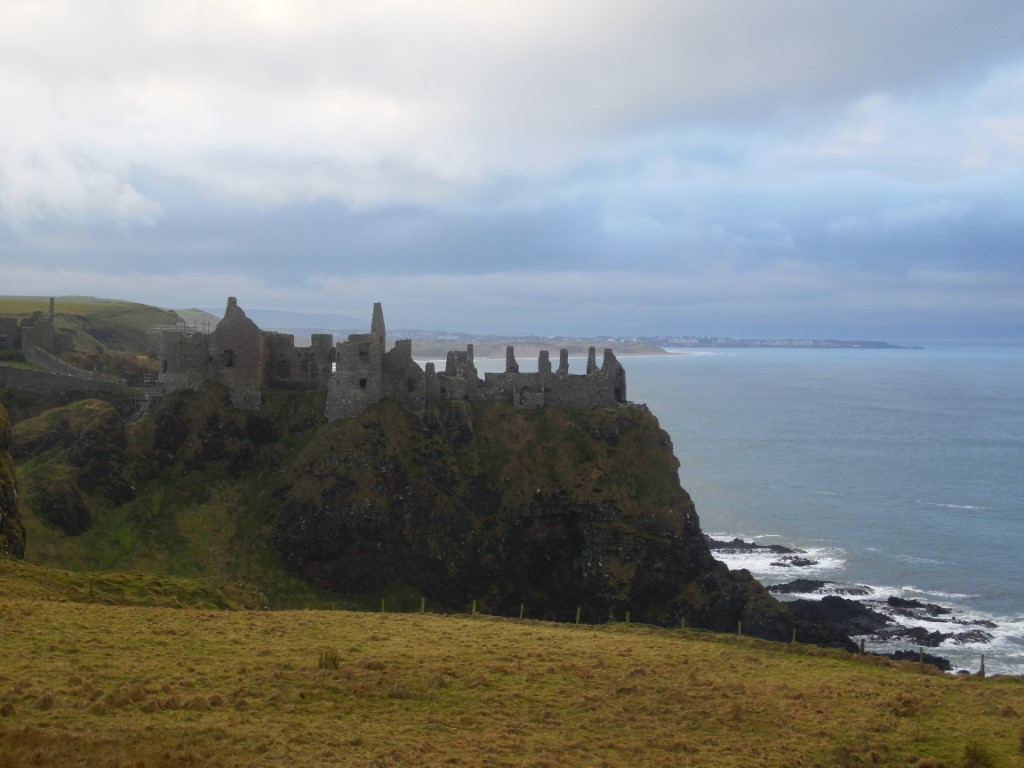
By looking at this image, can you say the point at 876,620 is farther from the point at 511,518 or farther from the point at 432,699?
the point at 432,699

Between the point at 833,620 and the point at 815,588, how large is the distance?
883cm

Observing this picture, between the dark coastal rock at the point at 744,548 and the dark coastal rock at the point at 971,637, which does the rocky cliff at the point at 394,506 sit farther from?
the dark coastal rock at the point at 744,548

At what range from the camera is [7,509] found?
40344 millimetres

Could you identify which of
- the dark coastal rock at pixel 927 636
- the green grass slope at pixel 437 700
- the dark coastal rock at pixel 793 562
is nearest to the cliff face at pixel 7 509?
the green grass slope at pixel 437 700

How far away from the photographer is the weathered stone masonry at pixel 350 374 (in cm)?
6369

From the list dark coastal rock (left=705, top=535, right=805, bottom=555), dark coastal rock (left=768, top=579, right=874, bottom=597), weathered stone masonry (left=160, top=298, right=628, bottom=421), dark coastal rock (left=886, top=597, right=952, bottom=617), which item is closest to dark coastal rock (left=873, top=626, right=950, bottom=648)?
dark coastal rock (left=886, top=597, right=952, bottom=617)

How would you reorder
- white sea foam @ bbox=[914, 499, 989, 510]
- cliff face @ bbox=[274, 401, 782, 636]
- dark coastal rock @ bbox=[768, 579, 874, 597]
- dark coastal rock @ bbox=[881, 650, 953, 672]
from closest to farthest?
dark coastal rock @ bbox=[881, 650, 953, 672] < cliff face @ bbox=[274, 401, 782, 636] < dark coastal rock @ bbox=[768, 579, 874, 597] < white sea foam @ bbox=[914, 499, 989, 510]

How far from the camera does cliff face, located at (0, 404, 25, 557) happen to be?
1558 inches

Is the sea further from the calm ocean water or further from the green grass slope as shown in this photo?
the green grass slope

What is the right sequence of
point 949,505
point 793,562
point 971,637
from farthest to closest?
point 949,505 < point 793,562 < point 971,637

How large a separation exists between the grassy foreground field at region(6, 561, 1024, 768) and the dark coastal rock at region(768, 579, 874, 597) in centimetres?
3859

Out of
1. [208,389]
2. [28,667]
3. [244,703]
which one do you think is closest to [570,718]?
[244,703]

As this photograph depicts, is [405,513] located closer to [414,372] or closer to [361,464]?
[361,464]

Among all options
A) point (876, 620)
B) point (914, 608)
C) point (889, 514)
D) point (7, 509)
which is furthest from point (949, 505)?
point (7, 509)
